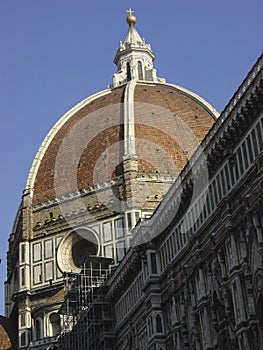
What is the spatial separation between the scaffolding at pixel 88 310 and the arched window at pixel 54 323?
262 cm

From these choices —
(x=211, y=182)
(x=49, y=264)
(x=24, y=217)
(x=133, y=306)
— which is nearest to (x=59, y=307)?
(x=49, y=264)

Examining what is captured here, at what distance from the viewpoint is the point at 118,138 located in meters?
60.2

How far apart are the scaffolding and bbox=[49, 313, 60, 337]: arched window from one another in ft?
8.60

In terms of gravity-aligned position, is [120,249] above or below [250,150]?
above

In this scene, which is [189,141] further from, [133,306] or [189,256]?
[189,256]

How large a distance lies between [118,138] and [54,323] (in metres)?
14.4

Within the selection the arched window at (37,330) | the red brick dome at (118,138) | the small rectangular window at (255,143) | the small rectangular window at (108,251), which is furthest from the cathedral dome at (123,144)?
the small rectangular window at (255,143)

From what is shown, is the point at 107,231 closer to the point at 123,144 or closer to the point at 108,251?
the point at 108,251

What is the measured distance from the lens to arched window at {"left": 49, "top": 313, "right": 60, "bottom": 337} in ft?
178

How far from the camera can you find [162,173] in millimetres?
57750

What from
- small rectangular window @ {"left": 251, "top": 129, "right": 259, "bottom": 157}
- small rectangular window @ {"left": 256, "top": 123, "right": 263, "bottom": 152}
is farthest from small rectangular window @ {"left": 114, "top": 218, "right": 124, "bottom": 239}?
small rectangular window @ {"left": 256, "top": 123, "right": 263, "bottom": 152}

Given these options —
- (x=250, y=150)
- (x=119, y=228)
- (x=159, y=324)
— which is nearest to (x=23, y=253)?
(x=119, y=228)

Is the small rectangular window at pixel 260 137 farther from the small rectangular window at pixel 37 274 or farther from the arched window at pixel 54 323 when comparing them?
the small rectangular window at pixel 37 274

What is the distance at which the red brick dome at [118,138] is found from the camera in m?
59.1
